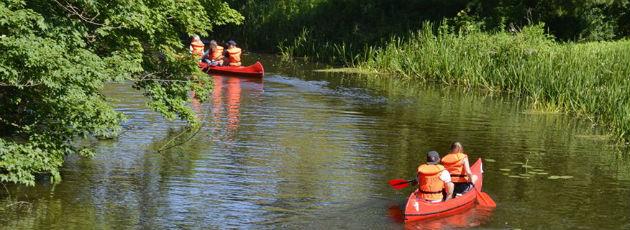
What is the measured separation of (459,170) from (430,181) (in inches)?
48.9

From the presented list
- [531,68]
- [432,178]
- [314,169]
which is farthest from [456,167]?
[531,68]

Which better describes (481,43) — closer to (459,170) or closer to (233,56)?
(233,56)

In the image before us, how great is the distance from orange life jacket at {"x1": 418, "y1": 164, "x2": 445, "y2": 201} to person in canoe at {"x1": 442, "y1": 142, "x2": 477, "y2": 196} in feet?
3.21

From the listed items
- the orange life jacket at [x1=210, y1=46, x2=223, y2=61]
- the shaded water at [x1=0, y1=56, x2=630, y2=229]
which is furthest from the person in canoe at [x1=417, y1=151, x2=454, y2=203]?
the orange life jacket at [x1=210, y1=46, x2=223, y2=61]

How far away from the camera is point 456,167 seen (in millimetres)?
15539

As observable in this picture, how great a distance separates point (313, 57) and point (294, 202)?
91.7 ft

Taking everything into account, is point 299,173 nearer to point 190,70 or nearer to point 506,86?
point 190,70

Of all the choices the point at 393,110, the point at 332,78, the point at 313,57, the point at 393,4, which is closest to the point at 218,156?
the point at 393,110

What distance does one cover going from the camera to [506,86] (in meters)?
30.7

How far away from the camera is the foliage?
12.5 meters

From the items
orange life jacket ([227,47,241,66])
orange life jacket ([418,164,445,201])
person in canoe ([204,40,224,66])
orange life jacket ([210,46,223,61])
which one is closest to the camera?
orange life jacket ([418,164,445,201])

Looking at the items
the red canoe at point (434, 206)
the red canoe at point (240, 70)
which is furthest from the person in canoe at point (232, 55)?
the red canoe at point (434, 206)

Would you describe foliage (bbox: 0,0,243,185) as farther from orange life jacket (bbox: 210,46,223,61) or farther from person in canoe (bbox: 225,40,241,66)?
orange life jacket (bbox: 210,46,223,61)

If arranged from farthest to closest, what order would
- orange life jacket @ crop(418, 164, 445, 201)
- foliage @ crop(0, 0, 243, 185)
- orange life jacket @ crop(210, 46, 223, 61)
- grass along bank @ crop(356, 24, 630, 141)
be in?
orange life jacket @ crop(210, 46, 223, 61), grass along bank @ crop(356, 24, 630, 141), orange life jacket @ crop(418, 164, 445, 201), foliage @ crop(0, 0, 243, 185)
